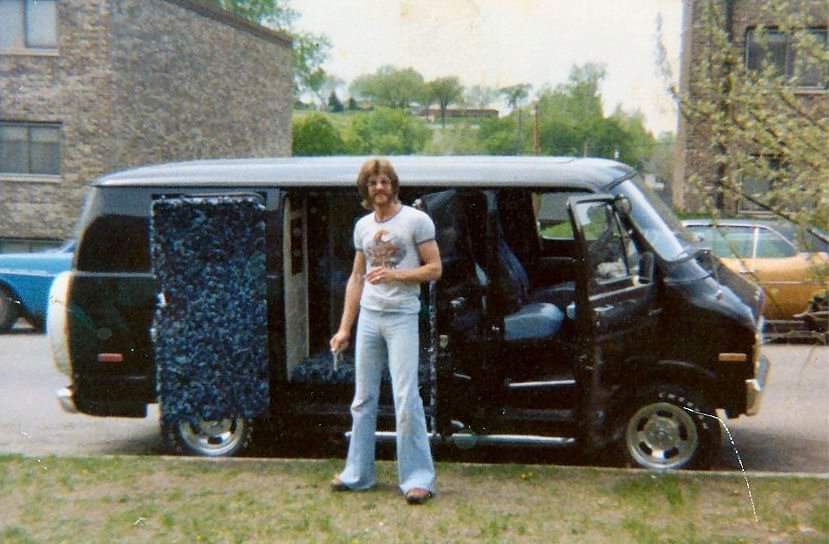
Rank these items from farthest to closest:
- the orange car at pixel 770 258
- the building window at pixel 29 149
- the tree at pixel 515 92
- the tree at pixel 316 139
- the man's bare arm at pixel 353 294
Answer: the tree at pixel 316 139
the building window at pixel 29 149
the tree at pixel 515 92
the orange car at pixel 770 258
the man's bare arm at pixel 353 294

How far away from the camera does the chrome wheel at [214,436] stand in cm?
766

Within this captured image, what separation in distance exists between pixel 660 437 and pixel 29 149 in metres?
23.3

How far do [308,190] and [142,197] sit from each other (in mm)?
1218

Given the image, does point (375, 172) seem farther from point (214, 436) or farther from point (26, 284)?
point (26, 284)

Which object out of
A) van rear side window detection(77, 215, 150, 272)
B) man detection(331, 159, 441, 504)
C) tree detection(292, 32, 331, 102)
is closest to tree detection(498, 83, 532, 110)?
van rear side window detection(77, 215, 150, 272)

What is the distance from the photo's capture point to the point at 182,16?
2959 centimetres

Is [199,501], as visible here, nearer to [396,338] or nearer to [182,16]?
[396,338]

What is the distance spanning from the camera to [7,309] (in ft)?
49.7

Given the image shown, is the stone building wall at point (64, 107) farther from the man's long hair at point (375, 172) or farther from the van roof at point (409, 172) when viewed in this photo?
the man's long hair at point (375, 172)

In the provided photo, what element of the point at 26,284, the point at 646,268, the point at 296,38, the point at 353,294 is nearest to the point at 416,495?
the point at 353,294

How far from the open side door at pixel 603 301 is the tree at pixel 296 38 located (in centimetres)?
3944

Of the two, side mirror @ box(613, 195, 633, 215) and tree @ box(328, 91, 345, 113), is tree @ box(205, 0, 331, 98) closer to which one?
tree @ box(328, 91, 345, 113)

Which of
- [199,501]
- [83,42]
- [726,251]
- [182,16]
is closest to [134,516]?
[199,501]

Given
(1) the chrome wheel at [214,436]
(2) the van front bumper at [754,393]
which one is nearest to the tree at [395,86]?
(1) the chrome wheel at [214,436]
